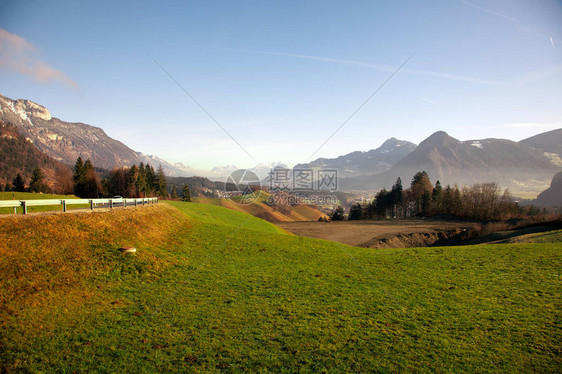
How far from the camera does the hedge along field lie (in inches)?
265

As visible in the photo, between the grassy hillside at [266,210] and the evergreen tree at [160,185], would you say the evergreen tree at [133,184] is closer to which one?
the evergreen tree at [160,185]

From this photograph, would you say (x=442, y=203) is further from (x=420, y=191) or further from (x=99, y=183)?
(x=99, y=183)

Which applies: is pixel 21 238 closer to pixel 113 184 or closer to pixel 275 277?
pixel 275 277

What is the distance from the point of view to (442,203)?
259 feet

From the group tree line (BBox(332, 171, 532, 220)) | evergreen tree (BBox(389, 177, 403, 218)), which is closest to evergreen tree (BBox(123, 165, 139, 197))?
tree line (BBox(332, 171, 532, 220))

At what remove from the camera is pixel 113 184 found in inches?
3396

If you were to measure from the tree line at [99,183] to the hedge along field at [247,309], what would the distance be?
68368mm

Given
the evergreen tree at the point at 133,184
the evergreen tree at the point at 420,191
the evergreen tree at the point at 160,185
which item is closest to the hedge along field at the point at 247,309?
the evergreen tree at the point at 133,184

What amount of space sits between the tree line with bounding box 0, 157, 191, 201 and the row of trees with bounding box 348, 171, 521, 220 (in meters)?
72.1

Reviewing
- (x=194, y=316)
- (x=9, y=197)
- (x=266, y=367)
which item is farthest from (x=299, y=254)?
(x=9, y=197)

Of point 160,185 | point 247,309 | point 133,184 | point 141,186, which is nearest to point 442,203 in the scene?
point 247,309

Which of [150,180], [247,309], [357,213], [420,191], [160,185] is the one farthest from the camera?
[357,213]

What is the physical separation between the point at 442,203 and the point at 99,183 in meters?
105

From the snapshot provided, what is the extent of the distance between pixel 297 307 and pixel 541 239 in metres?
29.7
